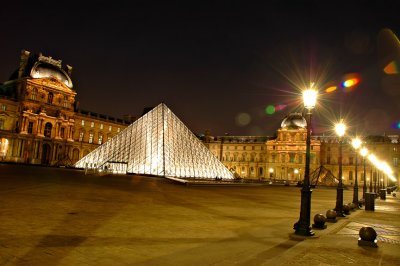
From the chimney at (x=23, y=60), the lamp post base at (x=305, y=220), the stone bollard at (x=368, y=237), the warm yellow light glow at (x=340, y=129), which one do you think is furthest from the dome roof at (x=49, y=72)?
the stone bollard at (x=368, y=237)

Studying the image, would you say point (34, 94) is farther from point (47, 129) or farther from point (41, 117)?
point (47, 129)

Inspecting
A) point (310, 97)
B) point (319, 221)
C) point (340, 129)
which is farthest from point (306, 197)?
point (340, 129)

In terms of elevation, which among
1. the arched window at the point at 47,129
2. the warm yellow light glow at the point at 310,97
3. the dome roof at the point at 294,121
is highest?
the dome roof at the point at 294,121

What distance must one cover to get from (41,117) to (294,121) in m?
51.5

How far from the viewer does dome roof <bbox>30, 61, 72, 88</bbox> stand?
56.2 m

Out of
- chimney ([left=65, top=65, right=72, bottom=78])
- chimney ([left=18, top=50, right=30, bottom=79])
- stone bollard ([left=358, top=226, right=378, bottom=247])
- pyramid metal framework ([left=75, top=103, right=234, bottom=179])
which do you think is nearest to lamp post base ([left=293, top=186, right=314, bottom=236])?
stone bollard ([left=358, top=226, right=378, bottom=247])

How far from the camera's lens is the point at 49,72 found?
5806cm

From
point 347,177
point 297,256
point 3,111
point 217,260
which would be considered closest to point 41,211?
point 217,260

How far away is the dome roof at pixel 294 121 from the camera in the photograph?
3091 inches

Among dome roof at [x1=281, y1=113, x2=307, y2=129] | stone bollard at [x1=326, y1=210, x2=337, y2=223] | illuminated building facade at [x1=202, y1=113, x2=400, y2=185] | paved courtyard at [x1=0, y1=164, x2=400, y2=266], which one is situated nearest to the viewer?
paved courtyard at [x1=0, y1=164, x2=400, y2=266]

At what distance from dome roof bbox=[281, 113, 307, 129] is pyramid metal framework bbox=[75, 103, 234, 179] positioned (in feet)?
145

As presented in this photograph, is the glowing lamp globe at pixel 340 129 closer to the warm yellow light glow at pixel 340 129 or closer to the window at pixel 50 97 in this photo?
the warm yellow light glow at pixel 340 129

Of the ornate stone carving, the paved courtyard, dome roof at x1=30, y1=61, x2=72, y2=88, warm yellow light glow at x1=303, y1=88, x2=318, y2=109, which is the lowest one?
the paved courtyard

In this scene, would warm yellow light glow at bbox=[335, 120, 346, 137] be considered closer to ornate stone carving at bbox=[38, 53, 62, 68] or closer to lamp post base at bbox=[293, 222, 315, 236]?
lamp post base at bbox=[293, 222, 315, 236]
